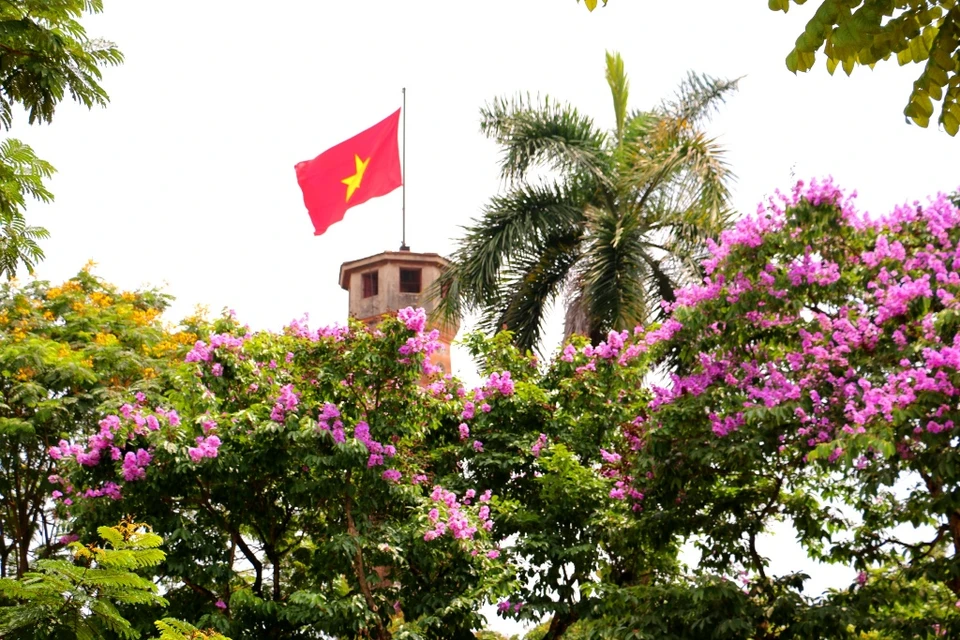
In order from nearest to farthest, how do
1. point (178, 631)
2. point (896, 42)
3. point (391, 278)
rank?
point (896, 42), point (178, 631), point (391, 278)

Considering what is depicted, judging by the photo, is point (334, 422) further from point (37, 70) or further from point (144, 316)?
point (144, 316)

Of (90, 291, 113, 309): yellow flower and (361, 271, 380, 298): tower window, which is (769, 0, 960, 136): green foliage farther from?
(361, 271, 380, 298): tower window

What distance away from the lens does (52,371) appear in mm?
16141

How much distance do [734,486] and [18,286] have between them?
11.7 metres

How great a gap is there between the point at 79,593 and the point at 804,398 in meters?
6.05

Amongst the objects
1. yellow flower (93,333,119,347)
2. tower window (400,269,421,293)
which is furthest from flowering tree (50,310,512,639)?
tower window (400,269,421,293)

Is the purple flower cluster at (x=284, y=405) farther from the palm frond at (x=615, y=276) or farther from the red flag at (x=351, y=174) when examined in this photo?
the red flag at (x=351, y=174)

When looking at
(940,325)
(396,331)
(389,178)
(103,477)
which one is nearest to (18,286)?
(389,178)

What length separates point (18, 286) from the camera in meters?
18.7

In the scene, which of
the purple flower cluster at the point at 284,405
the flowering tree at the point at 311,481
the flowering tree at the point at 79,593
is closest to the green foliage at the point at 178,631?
the flowering tree at the point at 79,593

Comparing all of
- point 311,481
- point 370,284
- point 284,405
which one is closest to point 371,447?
point 311,481

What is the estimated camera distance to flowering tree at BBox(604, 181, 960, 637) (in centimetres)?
1011

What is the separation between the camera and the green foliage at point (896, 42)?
351 centimetres

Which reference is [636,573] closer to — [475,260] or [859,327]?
[859,327]
